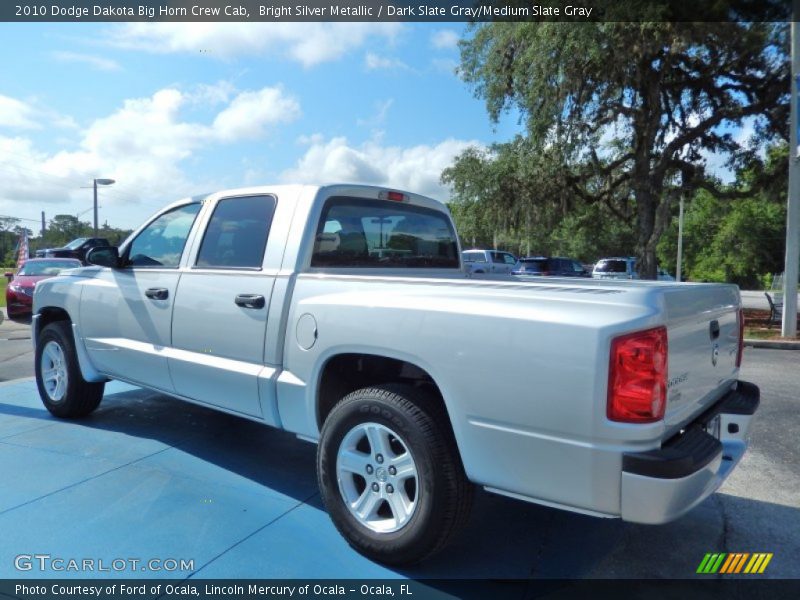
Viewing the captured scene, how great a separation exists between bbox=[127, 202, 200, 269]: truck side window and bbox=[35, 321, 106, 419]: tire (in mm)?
1077

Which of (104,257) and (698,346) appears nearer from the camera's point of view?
(698,346)

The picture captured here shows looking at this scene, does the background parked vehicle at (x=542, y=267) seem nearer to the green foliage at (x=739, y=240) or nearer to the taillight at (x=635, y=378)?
the taillight at (x=635, y=378)

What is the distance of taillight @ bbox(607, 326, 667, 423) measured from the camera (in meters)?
2.22

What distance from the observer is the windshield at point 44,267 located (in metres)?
14.2

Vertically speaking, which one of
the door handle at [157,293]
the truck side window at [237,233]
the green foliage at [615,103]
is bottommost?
the door handle at [157,293]

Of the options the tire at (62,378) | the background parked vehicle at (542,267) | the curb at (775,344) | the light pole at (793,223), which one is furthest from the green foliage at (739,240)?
the tire at (62,378)

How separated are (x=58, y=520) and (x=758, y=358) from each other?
1022cm

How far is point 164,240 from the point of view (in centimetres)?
441

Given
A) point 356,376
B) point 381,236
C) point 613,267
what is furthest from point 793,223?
point 613,267

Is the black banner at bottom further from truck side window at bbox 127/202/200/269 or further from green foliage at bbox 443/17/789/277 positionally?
green foliage at bbox 443/17/789/277

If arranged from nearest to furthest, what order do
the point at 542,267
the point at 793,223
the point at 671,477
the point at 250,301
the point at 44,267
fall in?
1. the point at 671,477
2. the point at 250,301
3. the point at 793,223
4. the point at 44,267
5. the point at 542,267

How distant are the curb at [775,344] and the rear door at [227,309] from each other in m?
10.8

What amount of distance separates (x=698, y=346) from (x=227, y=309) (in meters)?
2.60

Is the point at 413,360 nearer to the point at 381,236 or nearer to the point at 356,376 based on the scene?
the point at 356,376
